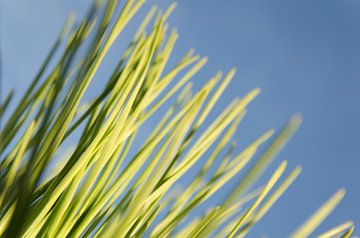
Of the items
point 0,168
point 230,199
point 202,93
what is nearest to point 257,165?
point 230,199

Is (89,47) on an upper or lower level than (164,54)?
lower

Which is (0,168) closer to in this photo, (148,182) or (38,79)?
(38,79)

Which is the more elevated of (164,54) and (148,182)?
(164,54)

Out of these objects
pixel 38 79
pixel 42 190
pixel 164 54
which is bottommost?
pixel 42 190

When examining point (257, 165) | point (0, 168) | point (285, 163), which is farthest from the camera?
point (0, 168)

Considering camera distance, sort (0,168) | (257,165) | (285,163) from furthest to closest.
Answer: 1. (0,168)
2. (285,163)
3. (257,165)

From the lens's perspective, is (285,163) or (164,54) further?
(164,54)

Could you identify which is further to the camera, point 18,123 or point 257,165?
point 18,123

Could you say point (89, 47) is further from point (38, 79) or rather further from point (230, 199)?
point (38, 79)

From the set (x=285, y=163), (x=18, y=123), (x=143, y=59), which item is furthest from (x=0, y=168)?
(x=285, y=163)
